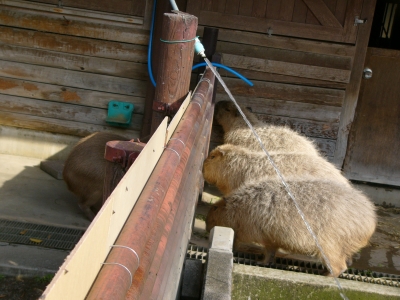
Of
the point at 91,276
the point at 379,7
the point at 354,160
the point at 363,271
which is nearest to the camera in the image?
the point at 91,276

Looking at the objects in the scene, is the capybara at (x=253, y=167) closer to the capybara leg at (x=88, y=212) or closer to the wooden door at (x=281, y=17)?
the capybara leg at (x=88, y=212)

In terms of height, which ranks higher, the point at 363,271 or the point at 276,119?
the point at 276,119

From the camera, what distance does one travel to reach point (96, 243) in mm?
1189

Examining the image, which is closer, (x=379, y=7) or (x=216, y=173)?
(x=216, y=173)

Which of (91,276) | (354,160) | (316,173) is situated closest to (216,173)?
(316,173)

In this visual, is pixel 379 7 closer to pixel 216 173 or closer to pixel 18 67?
pixel 216 173

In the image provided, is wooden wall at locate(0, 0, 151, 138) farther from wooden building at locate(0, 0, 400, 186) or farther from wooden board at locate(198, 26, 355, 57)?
wooden board at locate(198, 26, 355, 57)

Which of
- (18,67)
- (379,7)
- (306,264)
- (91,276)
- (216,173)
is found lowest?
(306,264)

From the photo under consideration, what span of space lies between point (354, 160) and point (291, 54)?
5.63 feet

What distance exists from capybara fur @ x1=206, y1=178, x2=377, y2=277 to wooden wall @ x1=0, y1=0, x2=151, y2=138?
2.80 meters

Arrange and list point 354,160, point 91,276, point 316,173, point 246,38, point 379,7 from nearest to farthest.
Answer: point 91,276, point 316,173, point 246,38, point 354,160, point 379,7

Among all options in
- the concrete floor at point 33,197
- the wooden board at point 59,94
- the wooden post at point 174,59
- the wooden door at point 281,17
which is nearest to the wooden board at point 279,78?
the wooden door at point 281,17

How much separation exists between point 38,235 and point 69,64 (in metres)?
2.65

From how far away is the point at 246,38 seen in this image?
254 inches
